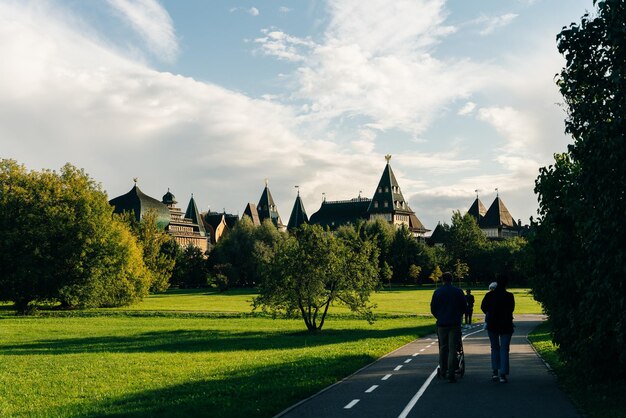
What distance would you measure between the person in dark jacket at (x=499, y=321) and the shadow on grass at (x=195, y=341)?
12977 mm

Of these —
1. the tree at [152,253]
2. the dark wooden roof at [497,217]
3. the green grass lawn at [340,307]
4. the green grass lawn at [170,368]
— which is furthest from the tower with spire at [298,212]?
the green grass lawn at [170,368]

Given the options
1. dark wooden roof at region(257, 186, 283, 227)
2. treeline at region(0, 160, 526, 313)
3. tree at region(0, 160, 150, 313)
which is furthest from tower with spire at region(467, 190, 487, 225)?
tree at region(0, 160, 150, 313)

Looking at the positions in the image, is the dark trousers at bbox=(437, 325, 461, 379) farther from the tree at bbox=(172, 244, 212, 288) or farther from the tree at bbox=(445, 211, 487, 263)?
the tree at bbox=(172, 244, 212, 288)

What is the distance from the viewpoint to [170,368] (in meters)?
17.8

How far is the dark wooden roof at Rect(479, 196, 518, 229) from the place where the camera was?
15927cm

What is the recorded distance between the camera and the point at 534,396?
37.4 ft

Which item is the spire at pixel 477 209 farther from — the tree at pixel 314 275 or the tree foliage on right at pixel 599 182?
the tree foliage on right at pixel 599 182

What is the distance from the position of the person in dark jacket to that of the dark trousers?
691mm

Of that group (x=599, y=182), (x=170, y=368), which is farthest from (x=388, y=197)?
(x=599, y=182)

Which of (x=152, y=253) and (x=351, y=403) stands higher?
(x=152, y=253)

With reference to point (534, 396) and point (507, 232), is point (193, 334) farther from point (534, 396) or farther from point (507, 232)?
point (507, 232)

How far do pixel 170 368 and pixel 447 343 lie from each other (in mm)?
8058

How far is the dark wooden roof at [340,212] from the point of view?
183875 mm

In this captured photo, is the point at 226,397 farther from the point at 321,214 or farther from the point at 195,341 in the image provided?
the point at 321,214
